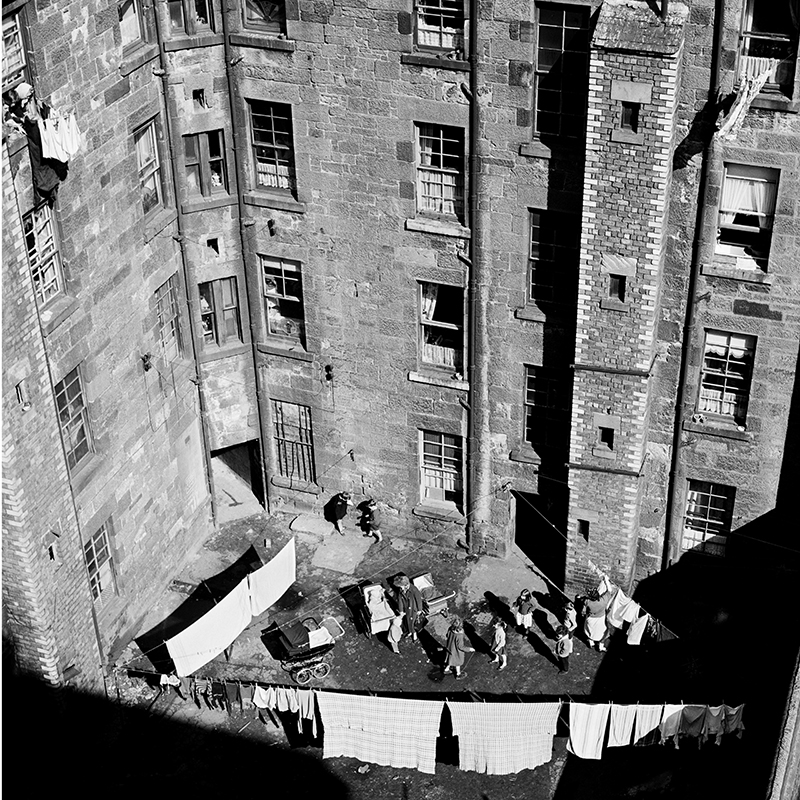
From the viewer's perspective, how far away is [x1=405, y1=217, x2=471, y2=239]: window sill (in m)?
36.6

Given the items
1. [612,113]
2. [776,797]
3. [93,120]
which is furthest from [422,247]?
[776,797]

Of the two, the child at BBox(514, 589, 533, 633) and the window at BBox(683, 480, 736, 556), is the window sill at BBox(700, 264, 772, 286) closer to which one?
the window at BBox(683, 480, 736, 556)

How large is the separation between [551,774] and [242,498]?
14.3 m

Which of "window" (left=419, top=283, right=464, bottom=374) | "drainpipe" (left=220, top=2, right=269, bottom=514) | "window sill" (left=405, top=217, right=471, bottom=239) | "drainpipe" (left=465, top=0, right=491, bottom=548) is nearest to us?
"drainpipe" (left=465, top=0, right=491, bottom=548)

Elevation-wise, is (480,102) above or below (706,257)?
above

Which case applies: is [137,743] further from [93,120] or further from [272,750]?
[93,120]

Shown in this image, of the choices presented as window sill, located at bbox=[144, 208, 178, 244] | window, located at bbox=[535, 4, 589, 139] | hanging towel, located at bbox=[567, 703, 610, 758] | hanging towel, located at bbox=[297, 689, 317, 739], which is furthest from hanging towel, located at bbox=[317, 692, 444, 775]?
window, located at bbox=[535, 4, 589, 139]

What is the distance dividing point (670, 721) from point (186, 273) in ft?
58.6

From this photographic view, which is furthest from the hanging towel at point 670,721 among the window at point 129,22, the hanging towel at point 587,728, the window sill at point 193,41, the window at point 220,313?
the window at point 129,22

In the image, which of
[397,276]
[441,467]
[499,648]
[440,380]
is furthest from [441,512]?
[397,276]

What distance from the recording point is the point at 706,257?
34906mm

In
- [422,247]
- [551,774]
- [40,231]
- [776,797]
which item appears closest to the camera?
[776,797]

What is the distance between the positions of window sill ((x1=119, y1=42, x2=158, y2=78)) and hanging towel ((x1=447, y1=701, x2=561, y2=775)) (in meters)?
17.7

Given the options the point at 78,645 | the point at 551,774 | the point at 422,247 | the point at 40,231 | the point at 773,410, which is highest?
the point at 40,231
